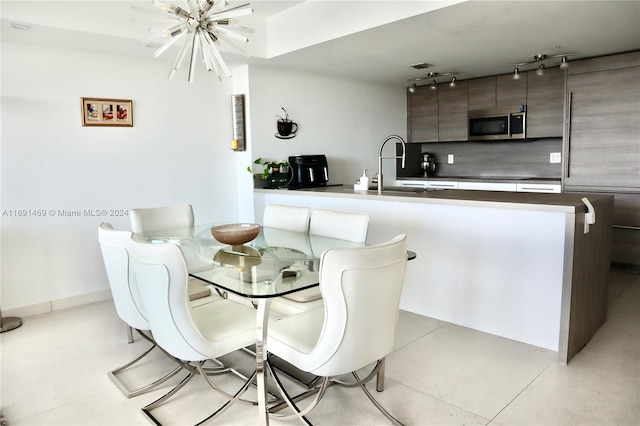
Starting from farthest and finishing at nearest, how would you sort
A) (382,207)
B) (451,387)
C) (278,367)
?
1. (382,207)
2. (278,367)
3. (451,387)

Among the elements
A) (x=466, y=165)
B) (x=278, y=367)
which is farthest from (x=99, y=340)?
(x=466, y=165)

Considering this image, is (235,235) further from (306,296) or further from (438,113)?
(438,113)

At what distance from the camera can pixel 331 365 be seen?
1.80 meters

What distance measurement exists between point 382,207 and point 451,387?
162 centimetres

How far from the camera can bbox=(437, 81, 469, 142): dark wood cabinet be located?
5.80m

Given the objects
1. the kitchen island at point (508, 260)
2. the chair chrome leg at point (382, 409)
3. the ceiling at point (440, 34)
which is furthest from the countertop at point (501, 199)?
the chair chrome leg at point (382, 409)

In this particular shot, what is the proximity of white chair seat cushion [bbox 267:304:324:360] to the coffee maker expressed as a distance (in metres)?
4.70

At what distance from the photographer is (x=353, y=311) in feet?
5.67

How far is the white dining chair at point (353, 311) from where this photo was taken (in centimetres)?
169

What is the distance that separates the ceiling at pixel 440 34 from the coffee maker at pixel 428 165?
72.6 inches

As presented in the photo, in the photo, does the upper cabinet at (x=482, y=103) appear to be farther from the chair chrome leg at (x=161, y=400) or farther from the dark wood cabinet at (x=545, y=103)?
the chair chrome leg at (x=161, y=400)

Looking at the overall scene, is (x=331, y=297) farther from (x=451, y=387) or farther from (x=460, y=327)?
(x=460, y=327)

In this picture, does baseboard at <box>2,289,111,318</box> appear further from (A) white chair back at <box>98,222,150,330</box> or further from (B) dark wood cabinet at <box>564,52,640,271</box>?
(B) dark wood cabinet at <box>564,52,640,271</box>

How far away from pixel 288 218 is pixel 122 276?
52.4 inches
